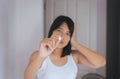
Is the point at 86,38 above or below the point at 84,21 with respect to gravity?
below

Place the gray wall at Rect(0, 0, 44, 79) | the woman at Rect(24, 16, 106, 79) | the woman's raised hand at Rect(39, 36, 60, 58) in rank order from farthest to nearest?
the gray wall at Rect(0, 0, 44, 79), the woman at Rect(24, 16, 106, 79), the woman's raised hand at Rect(39, 36, 60, 58)

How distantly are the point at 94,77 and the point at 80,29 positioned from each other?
581 mm

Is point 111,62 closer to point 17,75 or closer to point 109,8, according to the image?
point 109,8

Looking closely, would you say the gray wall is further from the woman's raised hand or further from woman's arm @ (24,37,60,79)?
the woman's raised hand

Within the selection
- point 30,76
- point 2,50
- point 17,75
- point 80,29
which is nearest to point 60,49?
point 30,76

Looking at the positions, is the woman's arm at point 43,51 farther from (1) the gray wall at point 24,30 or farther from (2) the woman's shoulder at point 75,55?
(1) the gray wall at point 24,30

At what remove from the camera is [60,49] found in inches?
47.7

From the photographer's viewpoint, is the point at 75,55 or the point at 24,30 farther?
the point at 24,30

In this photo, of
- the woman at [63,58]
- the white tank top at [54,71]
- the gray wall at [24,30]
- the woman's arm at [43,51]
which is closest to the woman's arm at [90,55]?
the woman at [63,58]

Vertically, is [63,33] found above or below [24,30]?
above

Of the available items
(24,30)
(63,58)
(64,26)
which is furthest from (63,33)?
(24,30)

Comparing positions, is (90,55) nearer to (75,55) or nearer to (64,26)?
(75,55)

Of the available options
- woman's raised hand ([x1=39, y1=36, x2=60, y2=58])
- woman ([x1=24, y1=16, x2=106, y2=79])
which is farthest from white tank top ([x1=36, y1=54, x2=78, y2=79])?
woman's raised hand ([x1=39, y1=36, x2=60, y2=58])

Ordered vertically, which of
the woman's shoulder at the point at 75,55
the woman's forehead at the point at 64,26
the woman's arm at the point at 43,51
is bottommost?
the woman's shoulder at the point at 75,55
